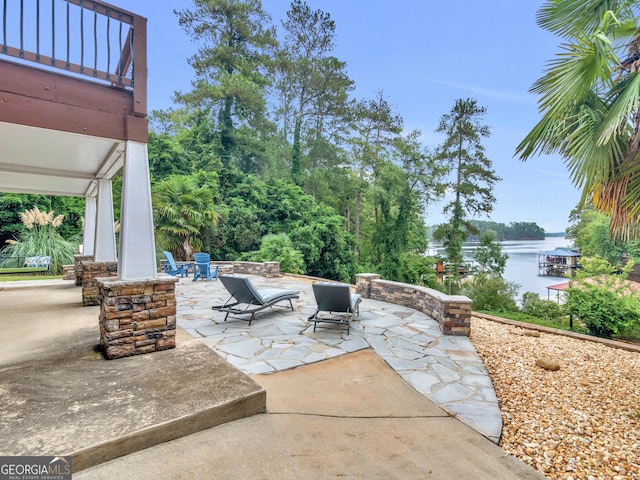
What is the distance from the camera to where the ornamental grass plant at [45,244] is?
964cm

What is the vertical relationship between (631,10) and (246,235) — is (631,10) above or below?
above

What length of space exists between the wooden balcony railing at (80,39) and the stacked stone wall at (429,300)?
4.70m

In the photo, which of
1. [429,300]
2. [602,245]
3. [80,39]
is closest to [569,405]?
[429,300]

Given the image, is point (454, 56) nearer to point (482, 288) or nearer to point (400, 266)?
point (400, 266)

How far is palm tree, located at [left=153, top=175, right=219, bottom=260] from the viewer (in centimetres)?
1075

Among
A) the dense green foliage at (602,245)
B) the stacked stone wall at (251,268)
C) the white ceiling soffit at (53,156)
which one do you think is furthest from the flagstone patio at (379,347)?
the dense green foliage at (602,245)

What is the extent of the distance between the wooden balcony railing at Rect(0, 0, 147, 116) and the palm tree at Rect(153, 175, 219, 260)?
7.92 meters

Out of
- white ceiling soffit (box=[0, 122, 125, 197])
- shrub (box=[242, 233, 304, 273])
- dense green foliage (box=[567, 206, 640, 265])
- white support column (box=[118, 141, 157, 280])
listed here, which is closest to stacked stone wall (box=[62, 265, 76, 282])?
white ceiling soffit (box=[0, 122, 125, 197])

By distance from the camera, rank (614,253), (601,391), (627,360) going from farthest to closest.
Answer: (614,253) → (627,360) → (601,391)

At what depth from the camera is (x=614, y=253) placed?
→ 26.5 metres

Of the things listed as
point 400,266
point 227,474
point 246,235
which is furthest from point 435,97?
point 227,474

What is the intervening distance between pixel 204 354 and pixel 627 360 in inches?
225

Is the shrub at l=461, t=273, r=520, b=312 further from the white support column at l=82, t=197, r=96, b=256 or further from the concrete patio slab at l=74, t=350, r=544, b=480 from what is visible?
the white support column at l=82, t=197, r=96, b=256

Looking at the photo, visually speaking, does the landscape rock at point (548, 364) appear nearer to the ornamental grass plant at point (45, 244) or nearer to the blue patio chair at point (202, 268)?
the blue patio chair at point (202, 268)
